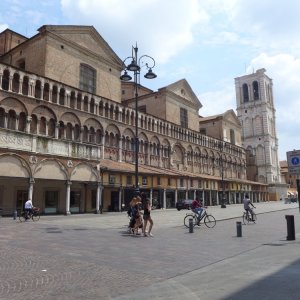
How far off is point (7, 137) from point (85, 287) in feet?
69.5

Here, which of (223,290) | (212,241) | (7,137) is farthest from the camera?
(7,137)

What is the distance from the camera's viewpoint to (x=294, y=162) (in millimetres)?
11844

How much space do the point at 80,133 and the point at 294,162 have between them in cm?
3013

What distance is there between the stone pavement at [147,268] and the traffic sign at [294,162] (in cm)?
250

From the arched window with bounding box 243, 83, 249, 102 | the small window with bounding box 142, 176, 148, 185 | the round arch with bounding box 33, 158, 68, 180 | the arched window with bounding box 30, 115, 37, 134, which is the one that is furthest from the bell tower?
the round arch with bounding box 33, 158, 68, 180

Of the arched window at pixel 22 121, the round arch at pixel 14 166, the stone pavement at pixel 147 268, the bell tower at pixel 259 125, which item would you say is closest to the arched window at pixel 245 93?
the bell tower at pixel 259 125

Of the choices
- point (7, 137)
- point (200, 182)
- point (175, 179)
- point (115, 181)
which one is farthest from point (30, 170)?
point (200, 182)

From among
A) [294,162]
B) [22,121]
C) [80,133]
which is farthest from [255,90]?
[294,162]

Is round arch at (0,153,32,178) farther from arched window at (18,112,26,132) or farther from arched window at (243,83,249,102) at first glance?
arched window at (243,83,249,102)

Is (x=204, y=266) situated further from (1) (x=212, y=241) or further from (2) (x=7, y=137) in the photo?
(2) (x=7, y=137)

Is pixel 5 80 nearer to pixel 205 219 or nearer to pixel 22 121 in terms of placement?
pixel 22 121

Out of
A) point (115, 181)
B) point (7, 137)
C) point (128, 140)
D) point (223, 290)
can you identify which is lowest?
point (223, 290)

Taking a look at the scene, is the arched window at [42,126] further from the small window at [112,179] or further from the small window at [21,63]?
the small window at [21,63]

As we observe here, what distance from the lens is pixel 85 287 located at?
6.68 m
